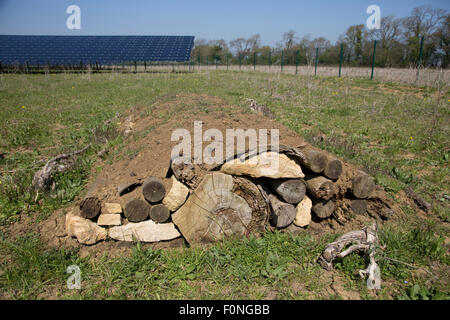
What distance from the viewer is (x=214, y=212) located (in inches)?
110

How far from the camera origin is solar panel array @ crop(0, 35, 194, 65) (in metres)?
24.7

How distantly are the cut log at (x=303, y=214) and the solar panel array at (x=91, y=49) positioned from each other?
77.2 ft

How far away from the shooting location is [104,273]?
2465mm

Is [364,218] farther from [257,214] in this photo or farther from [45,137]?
[45,137]

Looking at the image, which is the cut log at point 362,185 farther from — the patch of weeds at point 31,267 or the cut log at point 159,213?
the patch of weeds at point 31,267

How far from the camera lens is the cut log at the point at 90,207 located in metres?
2.80

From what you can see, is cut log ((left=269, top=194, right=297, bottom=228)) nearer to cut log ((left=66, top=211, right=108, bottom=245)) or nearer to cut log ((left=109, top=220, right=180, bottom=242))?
cut log ((left=109, top=220, right=180, bottom=242))

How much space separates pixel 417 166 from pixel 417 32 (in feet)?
79.9

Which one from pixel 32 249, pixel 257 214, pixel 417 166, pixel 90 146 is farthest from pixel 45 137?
pixel 417 166

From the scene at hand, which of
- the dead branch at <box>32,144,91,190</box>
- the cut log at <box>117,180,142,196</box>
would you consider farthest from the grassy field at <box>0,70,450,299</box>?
the cut log at <box>117,180,142,196</box>

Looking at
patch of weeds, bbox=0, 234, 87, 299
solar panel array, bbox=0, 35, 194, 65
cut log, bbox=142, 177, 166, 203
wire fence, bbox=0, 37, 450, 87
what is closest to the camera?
patch of weeds, bbox=0, 234, 87, 299

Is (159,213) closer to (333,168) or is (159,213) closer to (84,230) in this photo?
(84,230)

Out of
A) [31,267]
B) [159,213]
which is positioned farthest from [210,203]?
[31,267]

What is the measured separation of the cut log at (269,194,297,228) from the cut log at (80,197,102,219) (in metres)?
1.91
